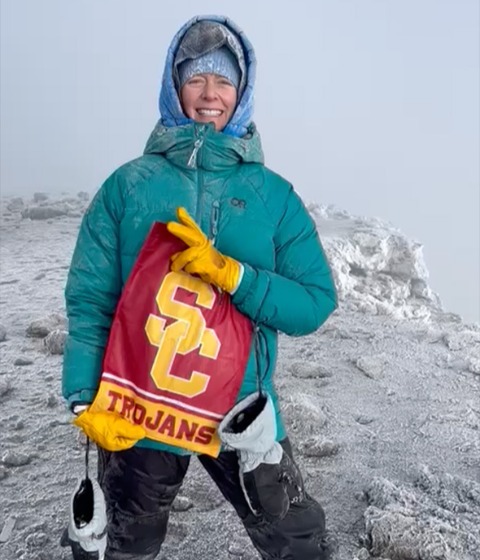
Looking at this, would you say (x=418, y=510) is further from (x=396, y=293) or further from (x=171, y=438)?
(x=396, y=293)

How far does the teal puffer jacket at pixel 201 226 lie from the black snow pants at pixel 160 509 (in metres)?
0.08

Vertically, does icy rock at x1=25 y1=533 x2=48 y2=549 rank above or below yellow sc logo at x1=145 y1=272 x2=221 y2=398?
below

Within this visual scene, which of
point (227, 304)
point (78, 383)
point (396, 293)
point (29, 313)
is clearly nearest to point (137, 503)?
point (78, 383)

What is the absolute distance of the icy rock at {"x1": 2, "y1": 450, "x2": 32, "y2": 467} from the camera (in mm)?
3033

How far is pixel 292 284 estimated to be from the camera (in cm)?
177

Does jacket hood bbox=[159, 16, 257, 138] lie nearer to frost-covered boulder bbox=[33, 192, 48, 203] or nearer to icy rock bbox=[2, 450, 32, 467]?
icy rock bbox=[2, 450, 32, 467]

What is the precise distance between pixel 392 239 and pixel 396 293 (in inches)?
51.6

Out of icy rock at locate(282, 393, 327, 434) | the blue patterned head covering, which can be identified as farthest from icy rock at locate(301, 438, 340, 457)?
the blue patterned head covering

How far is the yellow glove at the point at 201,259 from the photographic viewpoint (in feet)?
5.22

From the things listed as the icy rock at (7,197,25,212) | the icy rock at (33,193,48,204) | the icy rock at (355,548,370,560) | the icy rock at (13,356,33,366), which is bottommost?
the icy rock at (33,193,48,204)

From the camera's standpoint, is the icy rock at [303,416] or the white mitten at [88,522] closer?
the white mitten at [88,522]

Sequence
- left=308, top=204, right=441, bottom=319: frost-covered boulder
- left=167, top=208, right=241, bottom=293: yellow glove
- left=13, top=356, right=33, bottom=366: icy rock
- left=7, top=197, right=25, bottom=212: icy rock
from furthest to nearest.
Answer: left=7, top=197, right=25, bottom=212: icy rock, left=308, top=204, right=441, bottom=319: frost-covered boulder, left=13, top=356, right=33, bottom=366: icy rock, left=167, top=208, right=241, bottom=293: yellow glove

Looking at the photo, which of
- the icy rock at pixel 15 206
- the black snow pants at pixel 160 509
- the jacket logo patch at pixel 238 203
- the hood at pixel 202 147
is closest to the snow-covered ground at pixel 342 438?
the black snow pants at pixel 160 509

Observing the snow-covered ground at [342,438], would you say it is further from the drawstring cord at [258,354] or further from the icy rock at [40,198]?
the icy rock at [40,198]
